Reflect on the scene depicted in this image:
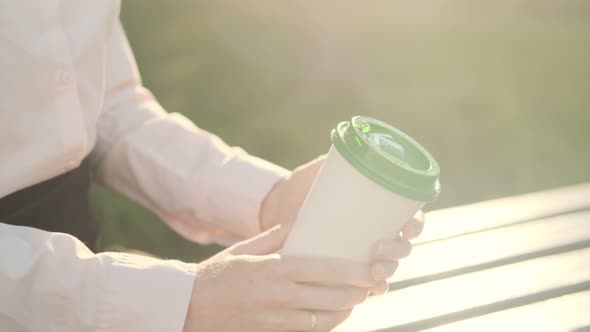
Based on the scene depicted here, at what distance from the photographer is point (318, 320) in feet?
3.21

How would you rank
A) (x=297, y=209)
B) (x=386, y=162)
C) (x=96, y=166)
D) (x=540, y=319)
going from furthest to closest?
1. (x=96, y=166)
2. (x=297, y=209)
3. (x=540, y=319)
4. (x=386, y=162)

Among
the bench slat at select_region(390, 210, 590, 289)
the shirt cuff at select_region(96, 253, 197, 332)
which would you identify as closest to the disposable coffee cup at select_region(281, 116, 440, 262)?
the shirt cuff at select_region(96, 253, 197, 332)

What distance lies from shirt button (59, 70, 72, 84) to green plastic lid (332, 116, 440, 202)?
46 cm

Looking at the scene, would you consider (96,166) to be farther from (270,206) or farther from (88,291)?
(88,291)

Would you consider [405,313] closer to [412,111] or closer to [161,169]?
[161,169]

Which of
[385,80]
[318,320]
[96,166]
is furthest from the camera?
[385,80]

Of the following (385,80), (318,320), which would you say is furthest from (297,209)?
(385,80)

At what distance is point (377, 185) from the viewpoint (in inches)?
34.7

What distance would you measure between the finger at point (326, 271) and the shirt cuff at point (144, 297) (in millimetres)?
136

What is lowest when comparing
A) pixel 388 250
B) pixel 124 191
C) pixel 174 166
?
pixel 124 191

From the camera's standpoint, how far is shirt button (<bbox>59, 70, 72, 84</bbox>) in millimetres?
1170

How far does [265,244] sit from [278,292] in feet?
0.36

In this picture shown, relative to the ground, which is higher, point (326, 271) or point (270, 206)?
point (326, 271)

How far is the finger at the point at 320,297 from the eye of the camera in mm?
954
